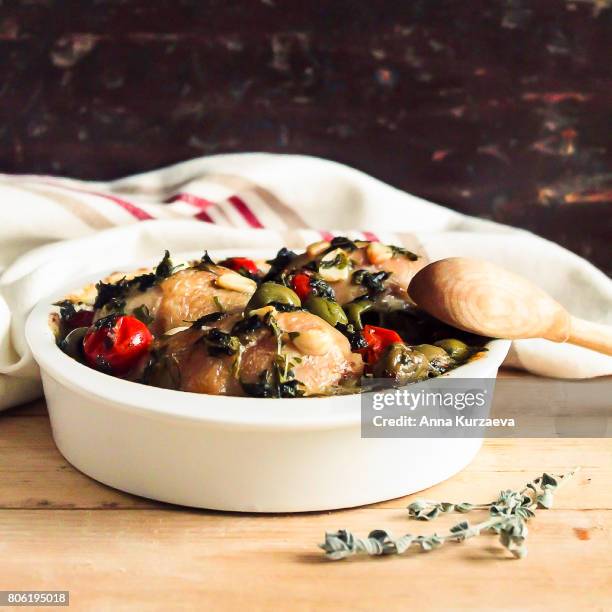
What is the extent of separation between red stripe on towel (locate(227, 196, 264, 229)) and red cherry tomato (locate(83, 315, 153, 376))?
4.82 feet

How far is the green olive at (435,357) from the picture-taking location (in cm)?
230

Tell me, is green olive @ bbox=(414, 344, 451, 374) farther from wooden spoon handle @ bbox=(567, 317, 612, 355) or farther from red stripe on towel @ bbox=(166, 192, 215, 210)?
red stripe on towel @ bbox=(166, 192, 215, 210)

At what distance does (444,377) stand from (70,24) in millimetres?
2408

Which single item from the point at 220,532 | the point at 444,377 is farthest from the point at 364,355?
the point at 220,532

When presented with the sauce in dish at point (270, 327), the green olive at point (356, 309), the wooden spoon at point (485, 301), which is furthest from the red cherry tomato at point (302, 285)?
the wooden spoon at point (485, 301)

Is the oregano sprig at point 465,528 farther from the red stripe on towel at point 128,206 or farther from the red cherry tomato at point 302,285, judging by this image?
the red stripe on towel at point 128,206

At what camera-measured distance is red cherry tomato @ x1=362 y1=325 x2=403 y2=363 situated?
7.62 feet

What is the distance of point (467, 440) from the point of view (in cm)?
234

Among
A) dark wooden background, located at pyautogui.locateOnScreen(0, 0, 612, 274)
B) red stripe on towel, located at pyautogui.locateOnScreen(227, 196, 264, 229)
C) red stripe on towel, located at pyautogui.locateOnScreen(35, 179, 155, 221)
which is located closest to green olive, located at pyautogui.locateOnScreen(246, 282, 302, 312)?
red stripe on towel, located at pyautogui.locateOnScreen(35, 179, 155, 221)

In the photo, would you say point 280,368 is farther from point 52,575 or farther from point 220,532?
point 52,575

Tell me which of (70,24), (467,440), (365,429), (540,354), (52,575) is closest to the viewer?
(52,575)

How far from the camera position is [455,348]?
2385mm

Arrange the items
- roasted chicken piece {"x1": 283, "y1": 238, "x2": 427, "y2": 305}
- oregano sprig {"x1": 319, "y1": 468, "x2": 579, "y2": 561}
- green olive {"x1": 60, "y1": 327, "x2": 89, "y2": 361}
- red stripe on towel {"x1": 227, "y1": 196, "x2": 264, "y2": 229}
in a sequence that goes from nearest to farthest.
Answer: oregano sprig {"x1": 319, "y1": 468, "x2": 579, "y2": 561} → green olive {"x1": 60, "y1": 327, "x2": 89, "y2": 361} → roasted chicken piece {"x1": 283, "y1": 238, "x2": 427, "y2": 305} → red stripe on towel {"x1": 227, "y1": 196, "x2": 264, "y2": 229}

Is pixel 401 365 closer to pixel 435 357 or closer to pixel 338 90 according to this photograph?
pixel 435 357
